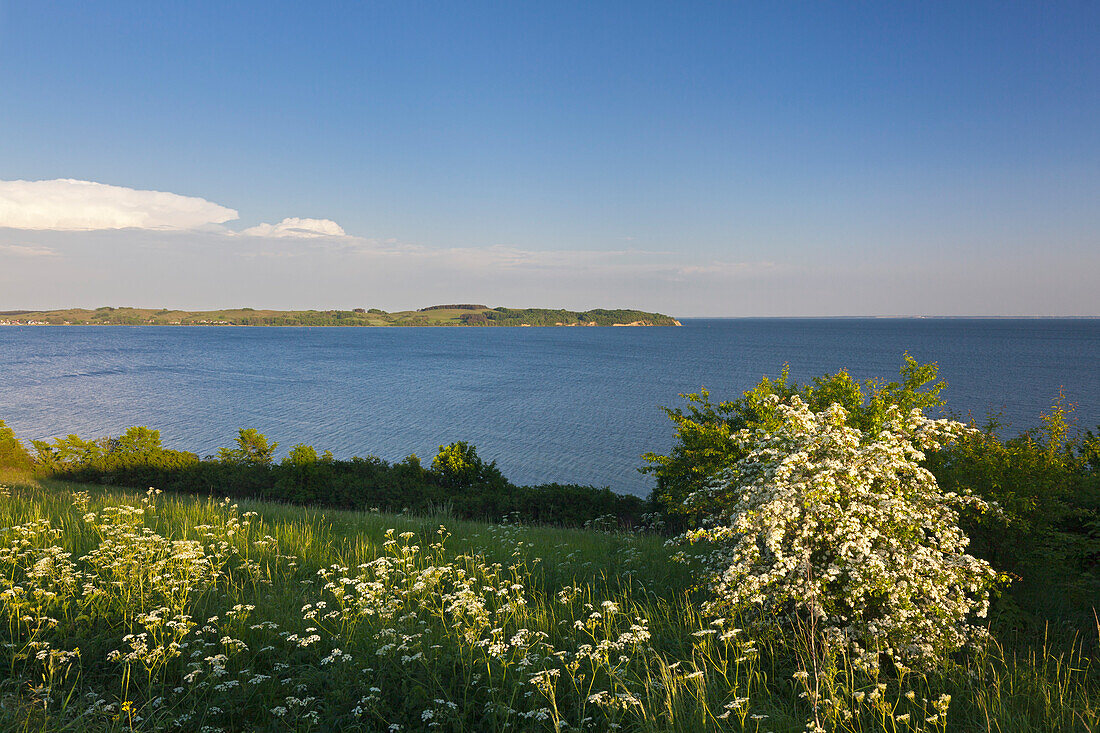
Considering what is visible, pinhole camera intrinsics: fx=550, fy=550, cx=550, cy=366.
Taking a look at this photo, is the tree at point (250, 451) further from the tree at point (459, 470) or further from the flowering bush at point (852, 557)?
the flowering bush at point (852, 557)

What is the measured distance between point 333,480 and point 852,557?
17.8 meters

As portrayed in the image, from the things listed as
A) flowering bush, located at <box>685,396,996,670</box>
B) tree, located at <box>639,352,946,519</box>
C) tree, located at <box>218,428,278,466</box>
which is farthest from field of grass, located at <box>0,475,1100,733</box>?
tree, located at <box>218,428,278,466</box>

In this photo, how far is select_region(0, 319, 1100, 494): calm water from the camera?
44562mm

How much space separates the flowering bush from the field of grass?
0.30m

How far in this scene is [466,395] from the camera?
72375 millimetres

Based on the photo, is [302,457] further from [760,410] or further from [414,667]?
[414,667]

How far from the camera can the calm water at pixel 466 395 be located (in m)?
44.6

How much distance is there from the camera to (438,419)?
55.9 meters

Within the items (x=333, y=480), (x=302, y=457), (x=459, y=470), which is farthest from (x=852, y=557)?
(x=302, y=457)

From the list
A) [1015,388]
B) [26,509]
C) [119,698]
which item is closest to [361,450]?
[26,509]

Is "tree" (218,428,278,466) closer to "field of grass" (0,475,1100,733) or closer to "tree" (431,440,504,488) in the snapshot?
"tree" (431,440,504,488)

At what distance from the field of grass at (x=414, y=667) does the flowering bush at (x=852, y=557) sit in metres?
0.30

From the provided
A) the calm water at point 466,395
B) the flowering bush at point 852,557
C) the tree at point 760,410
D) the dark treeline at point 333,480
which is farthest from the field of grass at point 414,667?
the calm water at point 466,395

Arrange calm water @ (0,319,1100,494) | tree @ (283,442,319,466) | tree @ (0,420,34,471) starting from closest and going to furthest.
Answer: tree @ (283,442,319,466), tree @ (0,420,34,471), calm water @ (0,319,1100,494)
